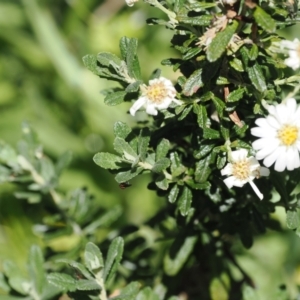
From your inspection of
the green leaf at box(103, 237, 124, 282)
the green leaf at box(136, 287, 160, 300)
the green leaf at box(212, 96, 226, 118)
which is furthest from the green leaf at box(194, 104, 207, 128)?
the green leaf at box(136, 287, 160, 300)

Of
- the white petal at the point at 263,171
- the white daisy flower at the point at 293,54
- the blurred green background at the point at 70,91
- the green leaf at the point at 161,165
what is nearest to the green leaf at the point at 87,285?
the green leaf at the point at 161,165

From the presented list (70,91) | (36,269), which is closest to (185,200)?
(36,269)

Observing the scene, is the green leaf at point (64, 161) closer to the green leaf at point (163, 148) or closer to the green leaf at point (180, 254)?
the green leaf at point (180, 254)

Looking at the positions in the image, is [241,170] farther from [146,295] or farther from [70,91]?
[70,91]

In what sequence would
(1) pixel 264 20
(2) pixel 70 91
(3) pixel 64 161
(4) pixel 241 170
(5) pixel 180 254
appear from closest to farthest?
1. (1) pixel 264 20
2. (4) pixel 241 170
3. (5) pixel 180 254
4. (3) pixel 64 161
5. (2) pixel 70 91

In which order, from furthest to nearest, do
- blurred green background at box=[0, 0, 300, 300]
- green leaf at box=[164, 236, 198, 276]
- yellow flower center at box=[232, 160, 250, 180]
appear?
1. blurred green background at box=[0, 0, 300, 300]
2. green leaf at box=[164, 236, 198, 276]
3. yellow flower center at box=[232, 160, 250, 180]

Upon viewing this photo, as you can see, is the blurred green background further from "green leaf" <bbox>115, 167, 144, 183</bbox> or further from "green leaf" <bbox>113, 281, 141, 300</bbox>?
"green leaf" <bbox>115, 167, 144, 183</bbox>
